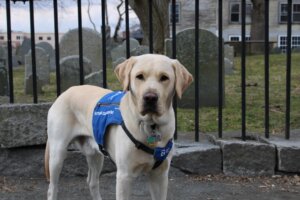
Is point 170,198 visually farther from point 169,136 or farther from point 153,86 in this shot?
point 153,86

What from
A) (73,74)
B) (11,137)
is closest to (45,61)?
(73,74)

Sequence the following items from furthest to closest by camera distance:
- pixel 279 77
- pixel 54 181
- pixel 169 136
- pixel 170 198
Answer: pixel 279 77, pixel 170 198, pixel 54 181, pixel 169 136

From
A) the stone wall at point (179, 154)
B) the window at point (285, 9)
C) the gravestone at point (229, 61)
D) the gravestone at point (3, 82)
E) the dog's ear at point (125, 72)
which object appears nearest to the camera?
the dog's ear at point (125, 72)

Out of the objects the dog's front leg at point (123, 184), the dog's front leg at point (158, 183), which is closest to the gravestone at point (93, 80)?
the dog's front leg at point (158, 183)

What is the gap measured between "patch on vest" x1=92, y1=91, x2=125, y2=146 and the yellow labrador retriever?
11mm

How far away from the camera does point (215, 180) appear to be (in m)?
5.45

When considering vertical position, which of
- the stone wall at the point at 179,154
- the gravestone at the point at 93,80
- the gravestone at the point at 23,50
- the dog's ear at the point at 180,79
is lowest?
the stone wall at the point at 179,154

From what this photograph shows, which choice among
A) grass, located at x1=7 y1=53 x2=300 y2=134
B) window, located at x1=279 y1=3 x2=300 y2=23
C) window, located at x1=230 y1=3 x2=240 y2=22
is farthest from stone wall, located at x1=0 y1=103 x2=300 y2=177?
window, located at x1=279 y1=3 x2=300 y2=23

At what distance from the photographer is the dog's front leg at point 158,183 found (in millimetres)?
3873

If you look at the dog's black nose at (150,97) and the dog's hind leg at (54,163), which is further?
the dog's hind leg at (54,163)

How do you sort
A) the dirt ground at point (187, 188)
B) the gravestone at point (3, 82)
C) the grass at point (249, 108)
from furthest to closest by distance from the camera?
the gravestone at point (3, 82) < the grass at point (249, 108) < the dirt ground at point (187, 188)

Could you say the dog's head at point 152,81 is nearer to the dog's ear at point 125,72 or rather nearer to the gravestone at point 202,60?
the dog's ear at point 125,72

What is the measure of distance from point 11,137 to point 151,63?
8.29 feet

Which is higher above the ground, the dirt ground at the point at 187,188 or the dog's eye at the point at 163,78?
the dog's eye at the point at 163,78
